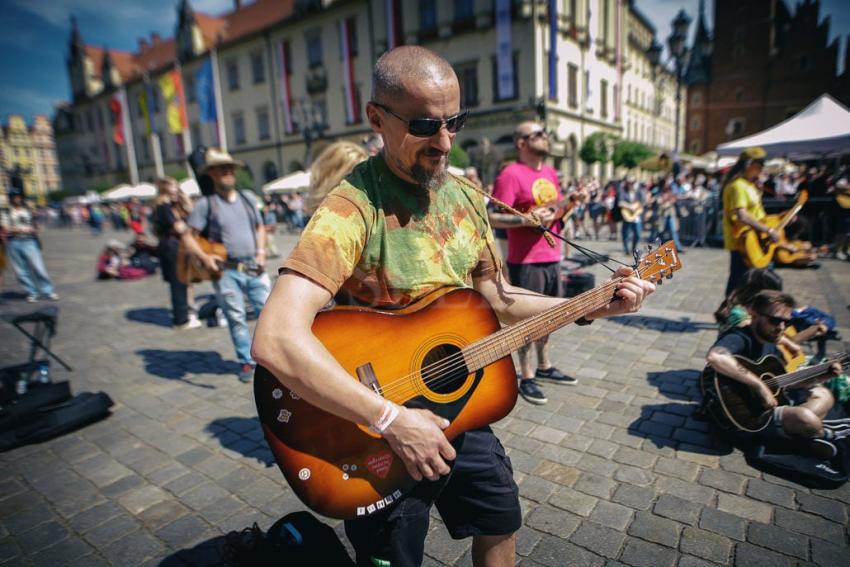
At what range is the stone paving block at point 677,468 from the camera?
299cm

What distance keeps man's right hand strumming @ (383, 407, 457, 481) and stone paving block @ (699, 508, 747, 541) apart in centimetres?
215

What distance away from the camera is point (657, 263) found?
6.77 feet

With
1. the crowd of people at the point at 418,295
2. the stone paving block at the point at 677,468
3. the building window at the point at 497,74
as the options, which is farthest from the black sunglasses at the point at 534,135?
the building window at the point at 497,74

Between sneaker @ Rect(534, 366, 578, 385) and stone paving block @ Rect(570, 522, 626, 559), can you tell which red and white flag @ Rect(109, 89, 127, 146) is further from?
stone paving block @ Rect(570, 522, 626, 559)

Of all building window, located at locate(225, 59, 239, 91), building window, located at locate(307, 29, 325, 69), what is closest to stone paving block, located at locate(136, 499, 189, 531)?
building window, located at locate(307, 29, 325, 69)

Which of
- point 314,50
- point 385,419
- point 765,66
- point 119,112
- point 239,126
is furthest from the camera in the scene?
point 765,66

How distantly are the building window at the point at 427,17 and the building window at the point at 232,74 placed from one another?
64.3 feet

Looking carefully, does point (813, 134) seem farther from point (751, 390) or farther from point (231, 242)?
point (231, 242)

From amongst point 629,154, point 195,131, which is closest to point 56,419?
point 629,154

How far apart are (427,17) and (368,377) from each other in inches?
1211

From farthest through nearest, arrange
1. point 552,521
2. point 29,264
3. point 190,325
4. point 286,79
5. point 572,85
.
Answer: point 286,79, point 572,85, point 29,264, point 190,325, point 552,521

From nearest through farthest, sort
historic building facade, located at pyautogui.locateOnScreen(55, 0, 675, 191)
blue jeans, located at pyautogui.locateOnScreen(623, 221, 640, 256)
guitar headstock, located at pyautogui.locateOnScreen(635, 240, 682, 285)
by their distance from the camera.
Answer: guitar headstock, located at pyautogui.locateOnScreen(635, 240, 682, 285) < blue jeans, located at pyautogui.locateOnScreen(623, 221, 640, 256) < historic building facade, located at pyautogui.locateOnScreen(55, 0, 675, 191)

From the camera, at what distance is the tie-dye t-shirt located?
53.2 inches

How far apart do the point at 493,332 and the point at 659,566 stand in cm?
166
